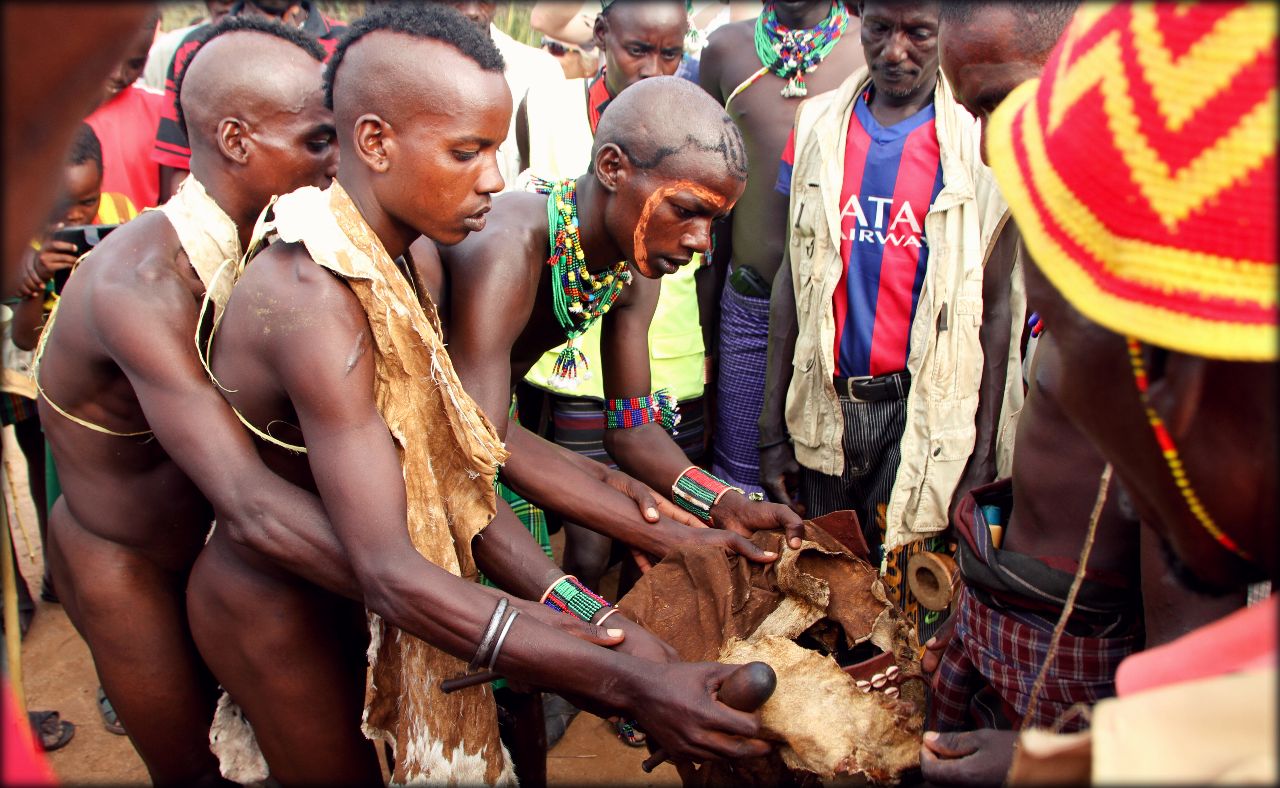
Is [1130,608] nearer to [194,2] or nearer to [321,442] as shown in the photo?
[321,442]

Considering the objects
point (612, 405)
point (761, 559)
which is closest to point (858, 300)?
point (612, 405)

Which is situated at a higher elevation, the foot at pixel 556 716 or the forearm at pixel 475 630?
the forearm at pixel 475 630

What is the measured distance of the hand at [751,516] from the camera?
268 cm

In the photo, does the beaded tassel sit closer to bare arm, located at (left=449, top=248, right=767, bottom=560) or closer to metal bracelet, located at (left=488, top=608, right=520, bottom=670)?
bare arm, located at (left=449, top=248, right=767, bottom=560)

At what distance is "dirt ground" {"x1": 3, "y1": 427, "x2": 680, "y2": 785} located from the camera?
363 centimetres

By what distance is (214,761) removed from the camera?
112 inches

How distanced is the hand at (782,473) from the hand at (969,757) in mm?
2249

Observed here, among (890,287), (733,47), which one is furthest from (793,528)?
(733,47)

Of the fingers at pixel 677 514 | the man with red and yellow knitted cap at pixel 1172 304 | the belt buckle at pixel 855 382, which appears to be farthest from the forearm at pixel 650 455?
the man with red and yellow knitted cap at pixel 1172 304

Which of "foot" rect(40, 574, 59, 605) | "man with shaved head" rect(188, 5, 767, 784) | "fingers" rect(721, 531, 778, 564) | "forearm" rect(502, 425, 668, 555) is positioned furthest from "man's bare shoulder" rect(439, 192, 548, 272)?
"foot" rect(40, 574, 59, 605)

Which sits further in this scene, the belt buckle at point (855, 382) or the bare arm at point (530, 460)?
the belt buckle at point (855, 382)

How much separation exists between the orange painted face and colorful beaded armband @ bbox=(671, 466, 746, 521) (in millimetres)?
662

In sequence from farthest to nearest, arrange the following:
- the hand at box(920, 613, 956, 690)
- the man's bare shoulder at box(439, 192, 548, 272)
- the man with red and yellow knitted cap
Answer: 1. the man's bare shoulder at box(439, 192, 548, 272)
2. the hand at box(920, 613, 956, 690)
3. the man with red and yellow knitted cap

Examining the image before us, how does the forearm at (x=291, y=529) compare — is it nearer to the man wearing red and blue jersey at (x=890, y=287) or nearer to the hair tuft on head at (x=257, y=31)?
the hair tuft on head at (x=257, y=31)
